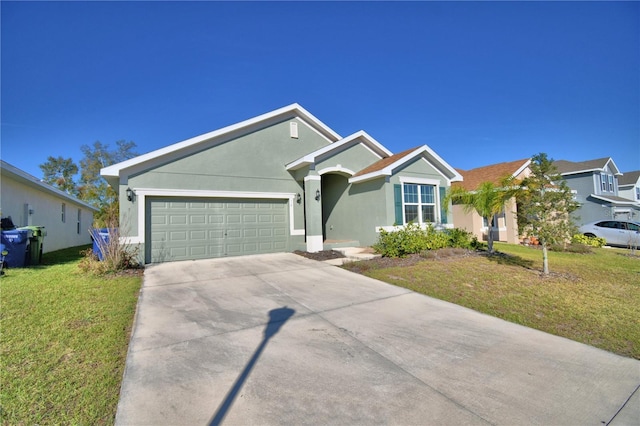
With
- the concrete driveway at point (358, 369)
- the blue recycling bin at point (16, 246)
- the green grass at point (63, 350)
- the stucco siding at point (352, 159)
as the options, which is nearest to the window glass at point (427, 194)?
the stucco siding at point (352, 159)

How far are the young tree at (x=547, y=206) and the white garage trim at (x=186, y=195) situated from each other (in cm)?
834

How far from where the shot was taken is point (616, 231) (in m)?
15.8

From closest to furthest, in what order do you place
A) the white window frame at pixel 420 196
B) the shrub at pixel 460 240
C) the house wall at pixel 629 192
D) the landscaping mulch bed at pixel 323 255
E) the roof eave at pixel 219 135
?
the roof eave at pixel 219 135 → the landscaping mulch bed at pixel 323 255 → the shrub at pixel 460 240 → the white window frame at pixel 420 196 → the house wall at pixel 629 192

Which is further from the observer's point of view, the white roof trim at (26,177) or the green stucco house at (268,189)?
the green stucco house at (268,189)

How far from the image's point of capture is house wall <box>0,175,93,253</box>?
11312 millimetres

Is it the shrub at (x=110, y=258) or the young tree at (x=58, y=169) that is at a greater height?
the young tree at (x=58, y=169)

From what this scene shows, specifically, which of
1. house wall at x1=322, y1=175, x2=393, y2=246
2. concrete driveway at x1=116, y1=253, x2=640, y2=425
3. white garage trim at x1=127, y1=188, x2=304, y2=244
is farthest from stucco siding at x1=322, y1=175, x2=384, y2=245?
concrete driveway at x1=116, y1=253, x2=640, y2=425

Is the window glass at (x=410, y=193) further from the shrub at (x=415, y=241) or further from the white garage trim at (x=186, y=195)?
the white garage trim at (x=186, y=195)

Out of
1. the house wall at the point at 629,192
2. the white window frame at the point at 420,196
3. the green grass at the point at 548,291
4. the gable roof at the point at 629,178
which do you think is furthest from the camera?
the gable roof at the point at 629,178

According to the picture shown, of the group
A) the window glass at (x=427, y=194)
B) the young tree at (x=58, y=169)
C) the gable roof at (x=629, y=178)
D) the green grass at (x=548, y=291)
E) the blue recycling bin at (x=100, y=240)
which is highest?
the young tree at (x=58, y=169)

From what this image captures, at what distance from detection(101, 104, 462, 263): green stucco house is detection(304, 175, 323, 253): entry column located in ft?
0.14

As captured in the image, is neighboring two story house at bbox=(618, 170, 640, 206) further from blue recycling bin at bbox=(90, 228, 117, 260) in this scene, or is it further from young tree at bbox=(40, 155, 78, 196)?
young tree at bbox=(40, 155, 78, 196)

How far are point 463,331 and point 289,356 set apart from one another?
104 inches

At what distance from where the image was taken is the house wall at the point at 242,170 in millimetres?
10062
